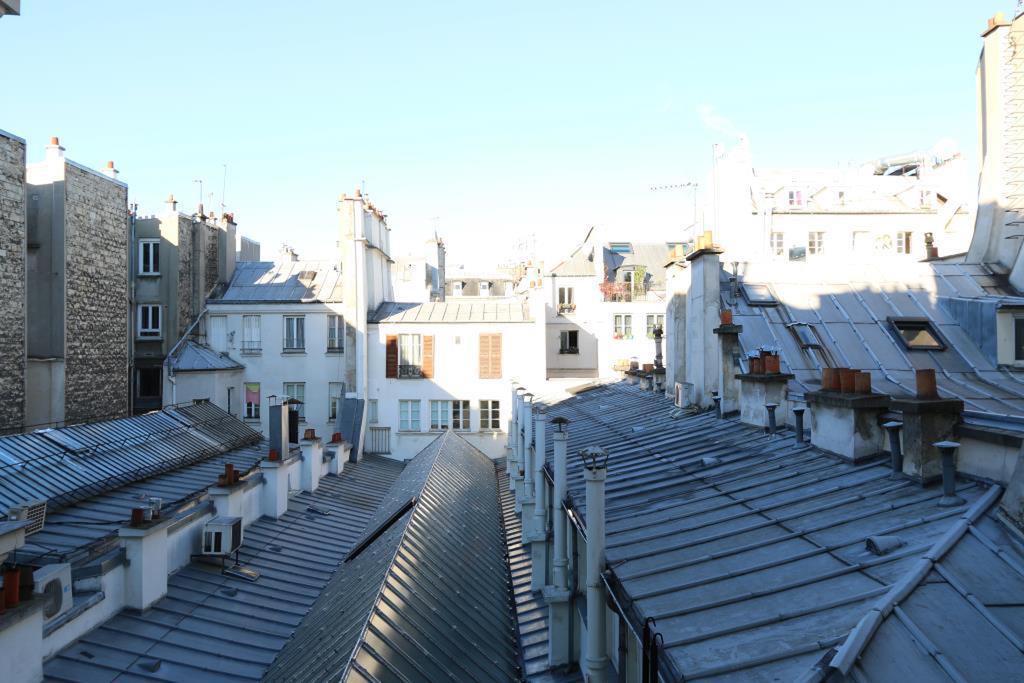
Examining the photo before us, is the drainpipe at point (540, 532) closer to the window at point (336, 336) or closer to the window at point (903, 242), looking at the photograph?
the window at point (336, 336)

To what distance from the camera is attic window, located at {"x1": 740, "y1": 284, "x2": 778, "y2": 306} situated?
15.7 metres

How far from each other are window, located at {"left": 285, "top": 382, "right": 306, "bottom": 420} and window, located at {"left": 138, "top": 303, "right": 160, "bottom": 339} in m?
6.47

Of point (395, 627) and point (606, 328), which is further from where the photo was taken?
point (606, 328)

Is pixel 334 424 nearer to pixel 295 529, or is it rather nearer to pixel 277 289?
pixel 277 289

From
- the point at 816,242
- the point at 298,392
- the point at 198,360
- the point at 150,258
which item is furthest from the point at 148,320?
the point at 816,242

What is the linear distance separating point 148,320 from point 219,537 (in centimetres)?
2602

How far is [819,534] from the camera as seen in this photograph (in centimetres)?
661

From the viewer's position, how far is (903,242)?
131 feet

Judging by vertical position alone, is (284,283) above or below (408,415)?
above

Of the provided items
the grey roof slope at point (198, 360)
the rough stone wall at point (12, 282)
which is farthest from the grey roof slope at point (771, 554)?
the grey roof slope at point (198, 360)

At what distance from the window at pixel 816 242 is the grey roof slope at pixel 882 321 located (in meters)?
23.8

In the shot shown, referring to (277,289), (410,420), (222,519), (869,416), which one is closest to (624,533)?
(869,416)

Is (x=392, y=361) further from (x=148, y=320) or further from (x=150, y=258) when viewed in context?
(x=150, y=258)

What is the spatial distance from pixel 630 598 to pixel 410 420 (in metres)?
27.7
